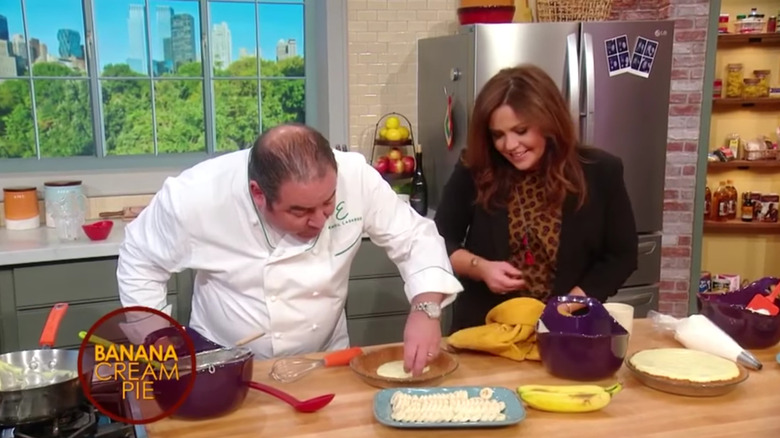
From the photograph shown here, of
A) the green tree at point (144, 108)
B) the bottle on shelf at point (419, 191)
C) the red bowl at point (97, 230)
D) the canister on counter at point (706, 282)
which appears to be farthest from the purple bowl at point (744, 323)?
the canister on counter at point (706, 282)

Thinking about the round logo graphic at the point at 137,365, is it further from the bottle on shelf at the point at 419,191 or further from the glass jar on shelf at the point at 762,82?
the glass jar on shelf at the point at 762,82

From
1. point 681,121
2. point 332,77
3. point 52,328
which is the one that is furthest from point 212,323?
point 681,121

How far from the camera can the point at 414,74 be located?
3.81 meters

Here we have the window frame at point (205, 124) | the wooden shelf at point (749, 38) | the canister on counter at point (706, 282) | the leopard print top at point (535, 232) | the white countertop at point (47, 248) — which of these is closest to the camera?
the leopard print top at point (535, 232)

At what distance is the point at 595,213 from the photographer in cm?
218

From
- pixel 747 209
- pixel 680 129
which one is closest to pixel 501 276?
pixel 680 129

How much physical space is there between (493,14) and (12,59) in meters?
2.19

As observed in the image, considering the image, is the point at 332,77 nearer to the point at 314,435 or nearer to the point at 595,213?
the point at 595,213

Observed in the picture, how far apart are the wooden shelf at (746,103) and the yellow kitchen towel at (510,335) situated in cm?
340

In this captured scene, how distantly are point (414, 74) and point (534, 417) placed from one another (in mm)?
2577

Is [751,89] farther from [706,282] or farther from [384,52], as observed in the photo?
[384,52]

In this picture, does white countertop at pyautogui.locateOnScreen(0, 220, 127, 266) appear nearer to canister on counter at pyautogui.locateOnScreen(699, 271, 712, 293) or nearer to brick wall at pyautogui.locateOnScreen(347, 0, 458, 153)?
brick wall at pyautogui.locateOnScreen(347, 0, 458, 153)

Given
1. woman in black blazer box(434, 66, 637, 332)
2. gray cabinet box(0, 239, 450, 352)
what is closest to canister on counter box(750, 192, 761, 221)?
gray cabinet box(0, 239, 450, 352)

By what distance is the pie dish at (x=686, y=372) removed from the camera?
1.55 m
